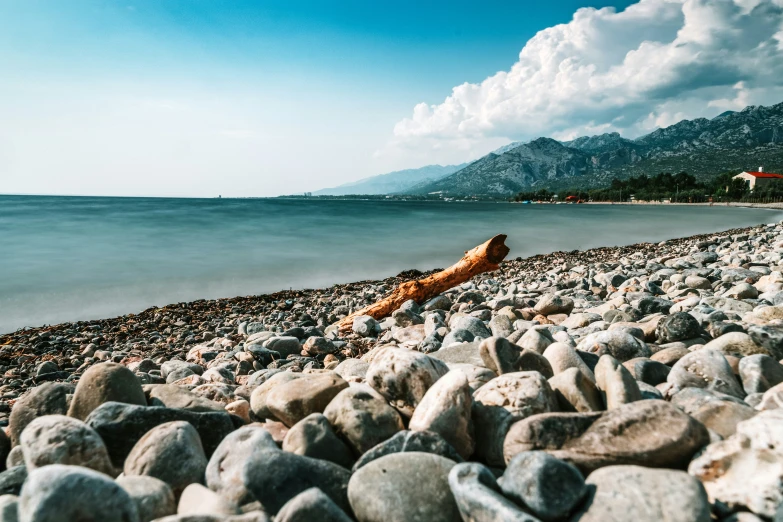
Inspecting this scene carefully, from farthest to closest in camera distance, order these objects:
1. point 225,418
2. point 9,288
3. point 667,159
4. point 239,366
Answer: point 667,159 < point 9,288 < point 239,366 < point 225,418

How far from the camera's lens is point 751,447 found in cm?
154

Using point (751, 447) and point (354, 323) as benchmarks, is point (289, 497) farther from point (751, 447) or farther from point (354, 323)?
point (354, 323)

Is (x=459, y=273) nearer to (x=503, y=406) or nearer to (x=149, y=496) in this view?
(x=503, y=406)

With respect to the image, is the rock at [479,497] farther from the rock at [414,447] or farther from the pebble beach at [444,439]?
the rock at [414,447]

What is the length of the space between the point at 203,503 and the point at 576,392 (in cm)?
167

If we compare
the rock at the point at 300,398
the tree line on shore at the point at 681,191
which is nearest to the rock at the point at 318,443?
the rock at the point at 300,398

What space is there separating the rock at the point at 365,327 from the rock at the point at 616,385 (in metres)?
4.03

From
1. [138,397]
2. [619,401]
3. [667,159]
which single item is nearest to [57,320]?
[138,397]

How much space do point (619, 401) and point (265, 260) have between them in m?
17.8

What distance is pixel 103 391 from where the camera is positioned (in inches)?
93.8

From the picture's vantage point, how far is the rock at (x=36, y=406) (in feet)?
7.75

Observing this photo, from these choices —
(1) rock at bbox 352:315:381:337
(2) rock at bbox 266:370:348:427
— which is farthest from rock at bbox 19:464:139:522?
(1) rock at bbox 352:315:381:337

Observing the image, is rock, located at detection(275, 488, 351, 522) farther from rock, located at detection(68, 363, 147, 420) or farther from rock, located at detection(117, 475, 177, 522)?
rock, located at detection(68, 363, 147, 420)

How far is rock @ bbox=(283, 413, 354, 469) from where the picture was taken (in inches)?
76.5
